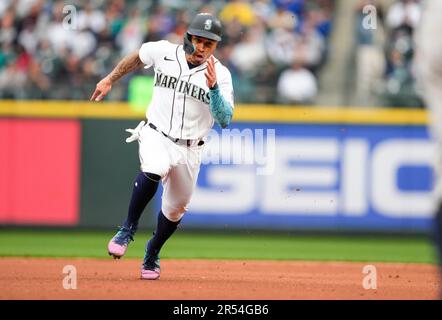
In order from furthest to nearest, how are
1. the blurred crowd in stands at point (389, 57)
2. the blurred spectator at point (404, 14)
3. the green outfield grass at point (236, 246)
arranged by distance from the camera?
1. the blurred spectator at point (404, 14)
2. the blurred crowd in stands at point (389, 57)
3. the green outfield grass at point (236, 246)

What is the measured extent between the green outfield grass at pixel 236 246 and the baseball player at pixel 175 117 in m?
3.26

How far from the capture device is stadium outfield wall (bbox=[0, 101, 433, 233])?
46.9 feet

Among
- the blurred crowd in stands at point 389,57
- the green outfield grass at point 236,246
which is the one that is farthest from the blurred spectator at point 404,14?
the green outfield grass at point 236,246

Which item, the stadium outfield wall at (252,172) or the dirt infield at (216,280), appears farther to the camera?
the stadium outfield wall at (252,172)

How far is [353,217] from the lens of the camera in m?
14.5

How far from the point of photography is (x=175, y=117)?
8227 millimetres

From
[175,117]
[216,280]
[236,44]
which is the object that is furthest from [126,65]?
[236,44]

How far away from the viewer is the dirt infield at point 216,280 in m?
7.29

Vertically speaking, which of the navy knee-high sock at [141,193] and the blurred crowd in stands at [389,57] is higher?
the blurred crowd in stands at [389,57]

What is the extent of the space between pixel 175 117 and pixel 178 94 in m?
0.20

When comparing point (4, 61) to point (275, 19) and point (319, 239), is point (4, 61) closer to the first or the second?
point (275, 19)

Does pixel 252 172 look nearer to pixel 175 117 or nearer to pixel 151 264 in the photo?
pixel 151 264

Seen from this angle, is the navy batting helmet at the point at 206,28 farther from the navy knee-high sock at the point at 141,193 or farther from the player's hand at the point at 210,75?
the navy knee-high sock at the point at 141,193

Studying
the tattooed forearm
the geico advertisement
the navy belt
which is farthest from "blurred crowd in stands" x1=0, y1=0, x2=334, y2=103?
the navy belt
